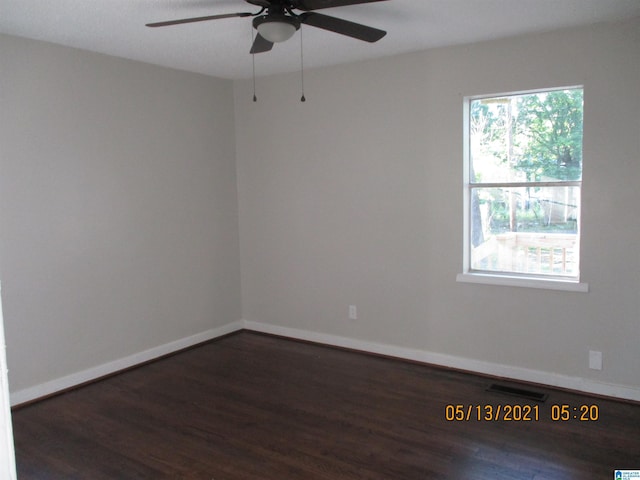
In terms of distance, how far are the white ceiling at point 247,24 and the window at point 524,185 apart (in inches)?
21.5

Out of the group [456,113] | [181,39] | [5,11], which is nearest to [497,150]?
[456,113]

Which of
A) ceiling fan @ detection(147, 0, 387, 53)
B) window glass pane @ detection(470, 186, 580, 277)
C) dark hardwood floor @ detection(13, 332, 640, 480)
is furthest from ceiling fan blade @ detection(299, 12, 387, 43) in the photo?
dark hardwood floor @ detection(13, 332, 640, 480)

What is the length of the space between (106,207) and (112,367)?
4.13 ft

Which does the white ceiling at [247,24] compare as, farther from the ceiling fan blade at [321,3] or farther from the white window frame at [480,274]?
the ceiling fan blade at [321,3]

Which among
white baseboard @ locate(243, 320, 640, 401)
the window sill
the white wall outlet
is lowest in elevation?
white baseboard @ locate(243, 320, 640, 401)

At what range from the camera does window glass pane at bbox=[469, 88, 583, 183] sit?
355cm

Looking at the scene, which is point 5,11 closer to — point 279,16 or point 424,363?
point 279,16

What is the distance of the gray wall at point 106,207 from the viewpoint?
3.50 m

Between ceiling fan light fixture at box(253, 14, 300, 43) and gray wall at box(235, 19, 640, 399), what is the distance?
1784 mm

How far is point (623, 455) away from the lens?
2738 mm

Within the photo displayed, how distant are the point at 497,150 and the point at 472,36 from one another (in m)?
0.83

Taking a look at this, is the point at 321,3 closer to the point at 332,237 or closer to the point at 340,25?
the point at 340,25

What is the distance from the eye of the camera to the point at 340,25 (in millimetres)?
2629

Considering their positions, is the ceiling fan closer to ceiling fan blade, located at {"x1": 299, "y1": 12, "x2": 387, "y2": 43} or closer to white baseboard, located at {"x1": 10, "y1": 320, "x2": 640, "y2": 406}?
ceiling fan blade, located at {"x1": 299, "y1": 12, "x2": 387, "y2": 43}
